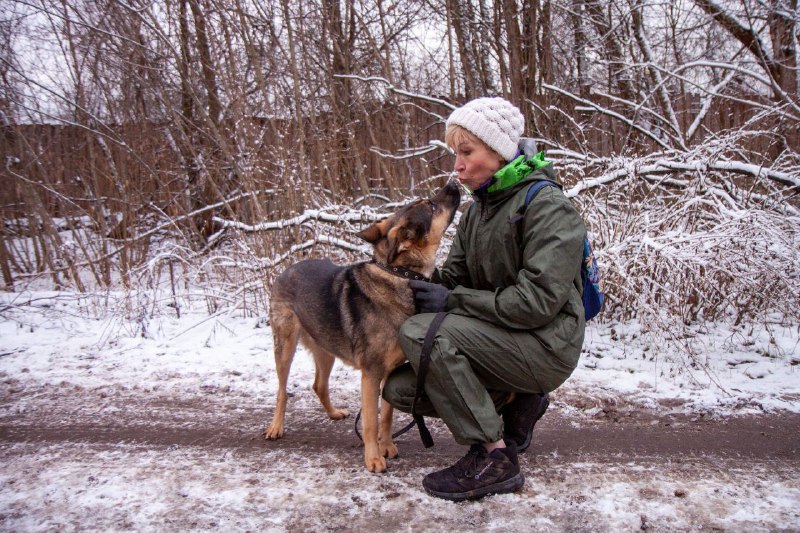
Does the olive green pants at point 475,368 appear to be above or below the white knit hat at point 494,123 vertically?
below

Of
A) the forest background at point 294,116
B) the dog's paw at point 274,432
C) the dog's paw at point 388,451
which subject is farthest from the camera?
the forest background at point 294,116

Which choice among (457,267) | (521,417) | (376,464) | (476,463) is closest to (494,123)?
(457,267)

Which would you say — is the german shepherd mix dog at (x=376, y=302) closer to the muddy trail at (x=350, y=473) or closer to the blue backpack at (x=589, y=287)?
the muddy trail at (x=350, y=473)

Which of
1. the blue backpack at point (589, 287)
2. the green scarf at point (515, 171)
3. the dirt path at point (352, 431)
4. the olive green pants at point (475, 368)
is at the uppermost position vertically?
the green scarf at point (515, 171)

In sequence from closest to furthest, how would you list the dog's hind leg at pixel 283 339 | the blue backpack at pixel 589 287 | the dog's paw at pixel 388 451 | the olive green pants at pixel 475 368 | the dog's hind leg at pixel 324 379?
the olive green pants at pixel 475 368, the blue backpack at pixel 589 287, the dog's paw at pixel 388 451, the dog's hind leg at pixel 283 339, the dog's hind leg at pixel 324 379

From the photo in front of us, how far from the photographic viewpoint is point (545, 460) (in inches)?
126

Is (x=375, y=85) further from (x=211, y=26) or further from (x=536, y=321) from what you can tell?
(x=536, y=321)

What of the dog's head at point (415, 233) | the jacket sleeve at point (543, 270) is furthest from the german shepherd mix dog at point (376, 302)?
the jacket sleeve at point (543, 270)

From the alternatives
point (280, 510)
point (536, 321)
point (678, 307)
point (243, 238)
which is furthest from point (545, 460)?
point (243, 238)

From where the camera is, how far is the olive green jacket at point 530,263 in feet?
8.69

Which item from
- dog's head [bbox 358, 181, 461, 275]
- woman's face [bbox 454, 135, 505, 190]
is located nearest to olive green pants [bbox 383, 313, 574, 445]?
dog's head [bbox 358, 181, 461, 275]

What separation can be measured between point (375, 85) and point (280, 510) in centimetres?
761

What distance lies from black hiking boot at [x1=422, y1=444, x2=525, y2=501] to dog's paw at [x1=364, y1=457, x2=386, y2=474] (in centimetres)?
33

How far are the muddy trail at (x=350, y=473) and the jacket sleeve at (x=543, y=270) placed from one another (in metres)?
0.98
